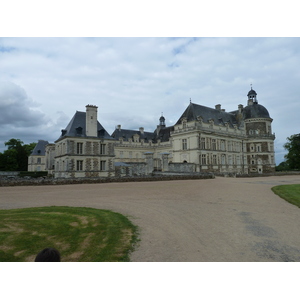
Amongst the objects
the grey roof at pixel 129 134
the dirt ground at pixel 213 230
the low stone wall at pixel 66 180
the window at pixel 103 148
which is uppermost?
the grey roof at pixel 129 134

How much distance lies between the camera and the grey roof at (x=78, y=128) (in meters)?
30.1

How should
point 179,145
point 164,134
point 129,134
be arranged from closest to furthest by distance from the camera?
point 179,145 → point 129,134 → point 164,134

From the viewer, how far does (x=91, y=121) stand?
3134 cm

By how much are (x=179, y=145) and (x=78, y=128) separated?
1827 cm

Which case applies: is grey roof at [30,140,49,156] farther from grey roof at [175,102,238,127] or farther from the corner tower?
the corner tower

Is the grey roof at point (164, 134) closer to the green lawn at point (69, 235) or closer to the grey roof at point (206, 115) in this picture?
the grey roof at point (206, 115)

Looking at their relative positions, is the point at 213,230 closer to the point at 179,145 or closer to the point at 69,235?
the point at 69,235

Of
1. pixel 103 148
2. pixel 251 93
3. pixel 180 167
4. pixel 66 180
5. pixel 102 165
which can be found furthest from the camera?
pixel 251 93

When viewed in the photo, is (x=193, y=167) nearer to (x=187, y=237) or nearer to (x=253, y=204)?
(x=253, y=204)

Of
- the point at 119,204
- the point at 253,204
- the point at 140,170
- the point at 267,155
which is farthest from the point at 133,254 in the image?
the point at 267,155

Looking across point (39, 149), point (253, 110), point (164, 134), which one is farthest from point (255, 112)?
point (39, 149)

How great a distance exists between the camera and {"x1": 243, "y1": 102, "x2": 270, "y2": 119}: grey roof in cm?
4744

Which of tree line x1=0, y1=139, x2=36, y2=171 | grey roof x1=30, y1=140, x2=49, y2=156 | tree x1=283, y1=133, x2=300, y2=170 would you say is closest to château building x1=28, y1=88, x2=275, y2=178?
tree x1=283, y1=133, x2=300, y2=170

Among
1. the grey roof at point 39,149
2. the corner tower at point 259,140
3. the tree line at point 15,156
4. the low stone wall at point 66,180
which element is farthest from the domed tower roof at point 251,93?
the tree line at point 15,156
